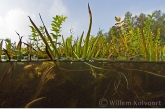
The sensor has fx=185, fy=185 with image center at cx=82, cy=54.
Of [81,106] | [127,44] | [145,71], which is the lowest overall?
[81,106]

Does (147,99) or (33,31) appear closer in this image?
(147,99)

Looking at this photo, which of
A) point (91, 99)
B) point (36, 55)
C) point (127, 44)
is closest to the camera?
point (91, 99)

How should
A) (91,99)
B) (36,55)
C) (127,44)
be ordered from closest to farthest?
(91,99) → (36,55) → (127,44)

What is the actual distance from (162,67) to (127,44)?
0.41 metres

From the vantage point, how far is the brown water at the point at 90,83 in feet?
2.19

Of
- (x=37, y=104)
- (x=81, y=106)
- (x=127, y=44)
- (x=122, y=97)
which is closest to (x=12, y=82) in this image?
(x=37, y=104)

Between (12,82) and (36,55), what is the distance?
0.28 meters

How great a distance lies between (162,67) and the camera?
67 cm

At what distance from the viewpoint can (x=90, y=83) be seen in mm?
668

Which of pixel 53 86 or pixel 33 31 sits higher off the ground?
pixel 33 31

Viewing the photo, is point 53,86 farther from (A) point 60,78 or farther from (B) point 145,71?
(B) point 145,71

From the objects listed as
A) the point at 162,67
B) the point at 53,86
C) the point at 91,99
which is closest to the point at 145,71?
the point at 162,67

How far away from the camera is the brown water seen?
667 millimetres

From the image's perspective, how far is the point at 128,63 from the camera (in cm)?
67
